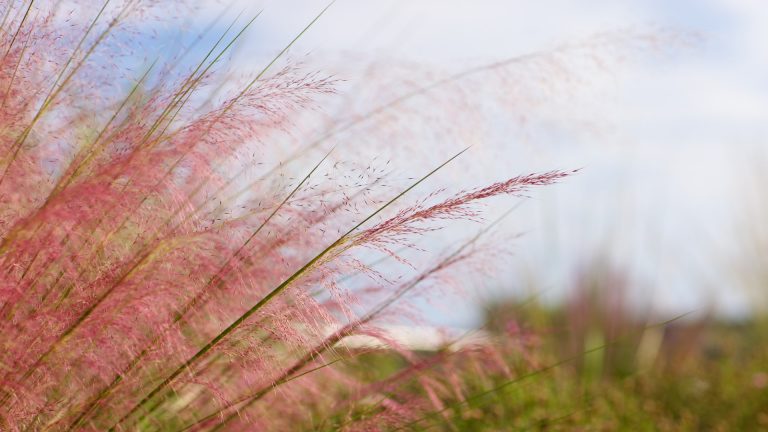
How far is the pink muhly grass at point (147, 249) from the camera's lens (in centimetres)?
166

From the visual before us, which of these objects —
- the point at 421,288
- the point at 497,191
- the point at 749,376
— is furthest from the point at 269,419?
the point at 749,376

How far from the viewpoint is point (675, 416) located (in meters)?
5.19

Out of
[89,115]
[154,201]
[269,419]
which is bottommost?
[269,419]

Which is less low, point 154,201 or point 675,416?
point 154,201

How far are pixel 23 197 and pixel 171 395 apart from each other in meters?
0.58

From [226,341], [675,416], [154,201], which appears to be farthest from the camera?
[675,416]

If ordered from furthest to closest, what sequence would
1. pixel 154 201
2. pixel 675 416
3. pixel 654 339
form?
pixel 654 339, pixel 675 416, pixel 154 201

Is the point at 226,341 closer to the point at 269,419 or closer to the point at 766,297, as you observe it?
the point at 269,419

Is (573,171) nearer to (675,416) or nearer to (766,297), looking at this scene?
(675,416)

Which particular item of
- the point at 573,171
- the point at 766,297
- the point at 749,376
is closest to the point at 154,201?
the point at 573,171

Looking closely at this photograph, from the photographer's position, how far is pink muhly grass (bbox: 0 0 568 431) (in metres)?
1.66

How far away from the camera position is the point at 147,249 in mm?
1779

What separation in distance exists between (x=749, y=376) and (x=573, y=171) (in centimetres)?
435

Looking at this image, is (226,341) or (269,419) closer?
(226,341)
